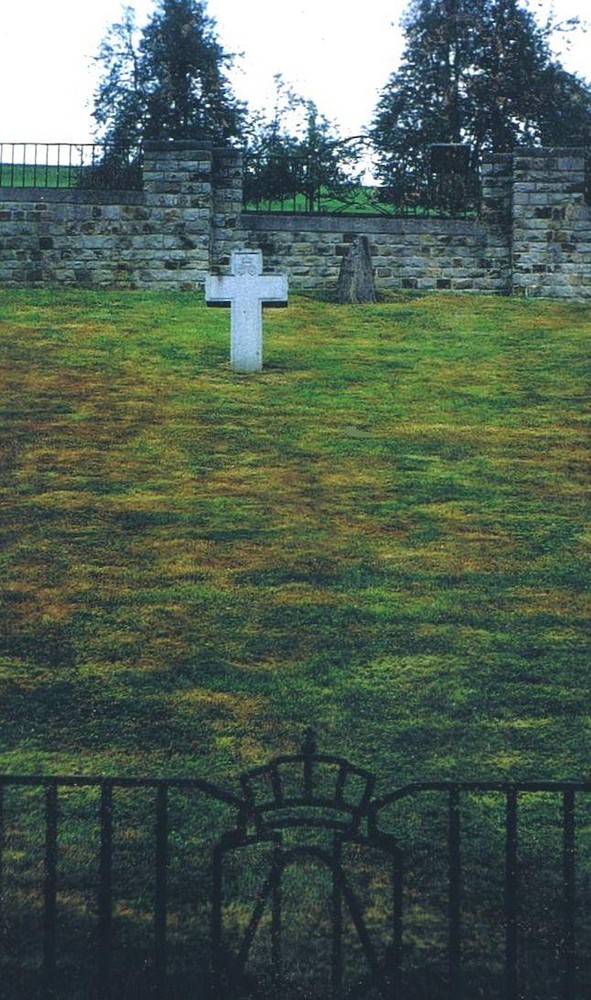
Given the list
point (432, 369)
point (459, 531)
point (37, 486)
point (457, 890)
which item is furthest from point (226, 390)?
point (457, 890)

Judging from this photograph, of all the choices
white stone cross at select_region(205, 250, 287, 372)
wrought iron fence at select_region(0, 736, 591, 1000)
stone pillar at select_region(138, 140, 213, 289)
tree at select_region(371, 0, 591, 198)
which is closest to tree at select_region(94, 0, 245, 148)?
tree at select_region(371, 0, 591, 198)

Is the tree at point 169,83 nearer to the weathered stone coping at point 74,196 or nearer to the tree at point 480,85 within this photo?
the tree at point 480,85

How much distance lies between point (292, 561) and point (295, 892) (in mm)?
2888

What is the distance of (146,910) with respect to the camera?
4434 mm

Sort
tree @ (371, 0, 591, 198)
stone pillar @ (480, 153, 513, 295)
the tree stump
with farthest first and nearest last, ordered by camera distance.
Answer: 1. tree @ (371, 0, 591, 198)
2. stone pillar @ (480, 153, 513, 295)
3. the tree stump

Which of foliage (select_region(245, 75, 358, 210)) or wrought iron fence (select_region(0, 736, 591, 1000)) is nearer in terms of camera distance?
wrought iron fence (select_region(0, 736, 591, 1000))

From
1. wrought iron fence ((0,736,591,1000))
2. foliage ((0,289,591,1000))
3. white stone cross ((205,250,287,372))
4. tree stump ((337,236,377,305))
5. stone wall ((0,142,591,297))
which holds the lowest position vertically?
wrought iron fence ((0,736,591,1000))

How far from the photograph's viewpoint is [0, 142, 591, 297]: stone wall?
57.4 ft

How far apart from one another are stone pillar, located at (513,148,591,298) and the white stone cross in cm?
699

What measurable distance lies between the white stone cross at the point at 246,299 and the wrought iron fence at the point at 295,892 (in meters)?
7.10

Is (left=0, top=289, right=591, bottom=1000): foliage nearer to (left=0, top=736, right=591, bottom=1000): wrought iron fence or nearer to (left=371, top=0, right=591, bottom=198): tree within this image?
(left=0, top=736, right=591, bottom=1000): wrought iron fence

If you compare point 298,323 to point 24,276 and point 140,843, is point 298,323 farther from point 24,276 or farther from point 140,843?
point 140,843

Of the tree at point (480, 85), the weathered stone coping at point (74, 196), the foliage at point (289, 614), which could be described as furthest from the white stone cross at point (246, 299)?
the tree at point (480, 85)

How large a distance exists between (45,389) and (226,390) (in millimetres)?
1681
